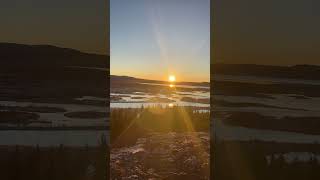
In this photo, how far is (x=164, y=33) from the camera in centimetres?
404

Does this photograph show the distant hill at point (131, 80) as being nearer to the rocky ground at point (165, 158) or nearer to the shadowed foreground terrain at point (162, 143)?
the shadowed foreground terrain at point (162, 143)

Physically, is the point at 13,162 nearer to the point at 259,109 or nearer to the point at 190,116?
the point at 190,116

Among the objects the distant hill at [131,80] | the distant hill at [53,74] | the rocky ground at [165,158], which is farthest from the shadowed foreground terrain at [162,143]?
the distant hill at [53,74]

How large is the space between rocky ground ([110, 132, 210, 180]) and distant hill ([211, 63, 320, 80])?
0.60 meters

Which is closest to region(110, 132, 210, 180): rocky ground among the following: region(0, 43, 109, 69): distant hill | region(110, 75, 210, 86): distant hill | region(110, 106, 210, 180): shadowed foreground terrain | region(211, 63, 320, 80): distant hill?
region(110, 106, 210, 180): shadowed foreground terrain

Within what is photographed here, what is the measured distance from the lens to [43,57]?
3855mm

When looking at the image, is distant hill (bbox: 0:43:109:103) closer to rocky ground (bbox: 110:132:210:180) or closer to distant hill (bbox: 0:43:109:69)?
distant hill (bbox: 0:43:109:69)

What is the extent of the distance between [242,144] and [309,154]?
1.98 feet

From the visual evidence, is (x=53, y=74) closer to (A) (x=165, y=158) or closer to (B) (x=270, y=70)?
(A) (x=165, y=158)

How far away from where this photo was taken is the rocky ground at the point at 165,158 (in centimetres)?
396

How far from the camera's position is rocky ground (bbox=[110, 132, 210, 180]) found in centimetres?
396

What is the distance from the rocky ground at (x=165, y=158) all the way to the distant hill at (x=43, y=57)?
2.68 feet

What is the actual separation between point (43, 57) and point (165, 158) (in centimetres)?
139

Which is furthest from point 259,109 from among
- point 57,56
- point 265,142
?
point 57,56
